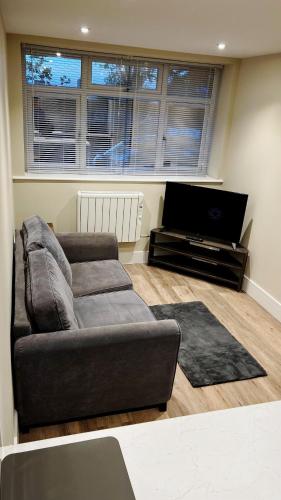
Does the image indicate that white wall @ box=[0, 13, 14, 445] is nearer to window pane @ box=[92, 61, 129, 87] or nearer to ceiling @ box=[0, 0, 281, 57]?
ceiling @ box=[0, 0, 281, 57]

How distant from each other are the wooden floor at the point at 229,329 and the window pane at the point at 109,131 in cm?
133

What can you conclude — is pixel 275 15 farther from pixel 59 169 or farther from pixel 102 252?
pixel 59 169

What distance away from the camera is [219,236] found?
4230 mm

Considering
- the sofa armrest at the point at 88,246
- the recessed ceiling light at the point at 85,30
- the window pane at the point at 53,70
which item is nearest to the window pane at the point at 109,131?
the window pane at the point at 53,70

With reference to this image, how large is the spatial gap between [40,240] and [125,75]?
245cm

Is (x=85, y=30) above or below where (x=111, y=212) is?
above

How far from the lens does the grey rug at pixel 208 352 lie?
278 cm

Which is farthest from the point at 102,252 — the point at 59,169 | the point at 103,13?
the point at 103,13

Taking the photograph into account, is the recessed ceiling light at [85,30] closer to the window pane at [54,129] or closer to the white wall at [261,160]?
the window pane at [54,129]

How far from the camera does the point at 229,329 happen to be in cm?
342

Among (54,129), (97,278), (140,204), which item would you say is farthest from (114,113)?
(97,278)

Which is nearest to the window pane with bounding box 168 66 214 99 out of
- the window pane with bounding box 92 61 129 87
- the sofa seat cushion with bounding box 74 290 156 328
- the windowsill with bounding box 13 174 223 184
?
the window pane with bounding box 92 61 129 87

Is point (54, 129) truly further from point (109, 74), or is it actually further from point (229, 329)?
point (229, 329)

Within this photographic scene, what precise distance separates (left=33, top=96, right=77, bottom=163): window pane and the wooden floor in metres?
1.57
